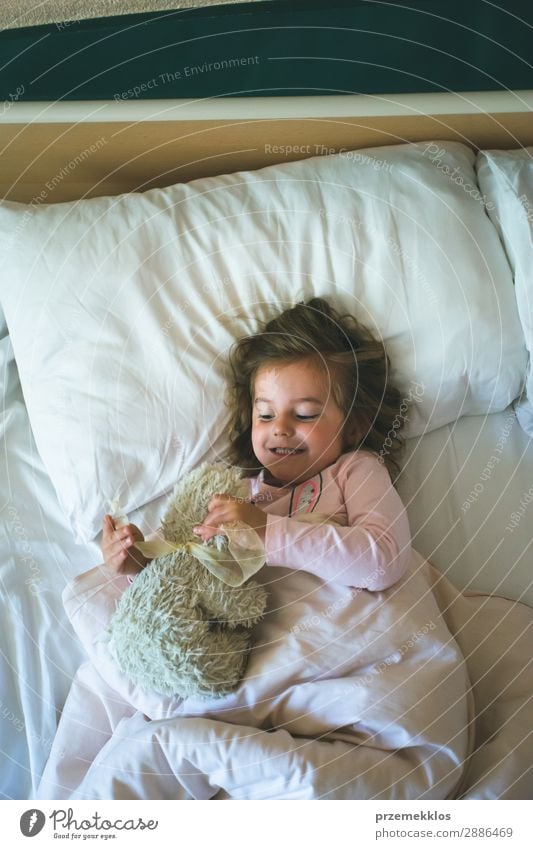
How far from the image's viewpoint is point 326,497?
0.85m

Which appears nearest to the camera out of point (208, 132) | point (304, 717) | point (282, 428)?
point (304, 717)

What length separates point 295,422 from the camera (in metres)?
0.86

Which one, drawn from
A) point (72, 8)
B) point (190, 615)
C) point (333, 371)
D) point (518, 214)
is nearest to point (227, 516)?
point (190, 615)

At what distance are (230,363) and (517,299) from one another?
33cm

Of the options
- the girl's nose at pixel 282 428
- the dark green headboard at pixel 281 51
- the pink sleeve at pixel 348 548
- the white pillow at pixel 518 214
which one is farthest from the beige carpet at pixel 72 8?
the pink sleeve at pixel 348 548

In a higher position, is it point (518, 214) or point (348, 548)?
point (518, 214)

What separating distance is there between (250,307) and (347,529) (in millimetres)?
298

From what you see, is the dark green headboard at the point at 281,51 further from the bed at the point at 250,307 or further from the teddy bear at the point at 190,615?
the teddy bear at the point at 190,615

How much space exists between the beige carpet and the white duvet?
24.5 inches

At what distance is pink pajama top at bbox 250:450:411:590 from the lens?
78 cm

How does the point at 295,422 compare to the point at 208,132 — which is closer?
the point at 295,422

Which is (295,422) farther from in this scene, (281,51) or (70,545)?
(281,51)

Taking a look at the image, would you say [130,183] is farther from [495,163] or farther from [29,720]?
[29,720]

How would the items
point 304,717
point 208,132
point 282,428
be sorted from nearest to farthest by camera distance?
1. point 304,717
2. point 282,428
3. point 208,132
